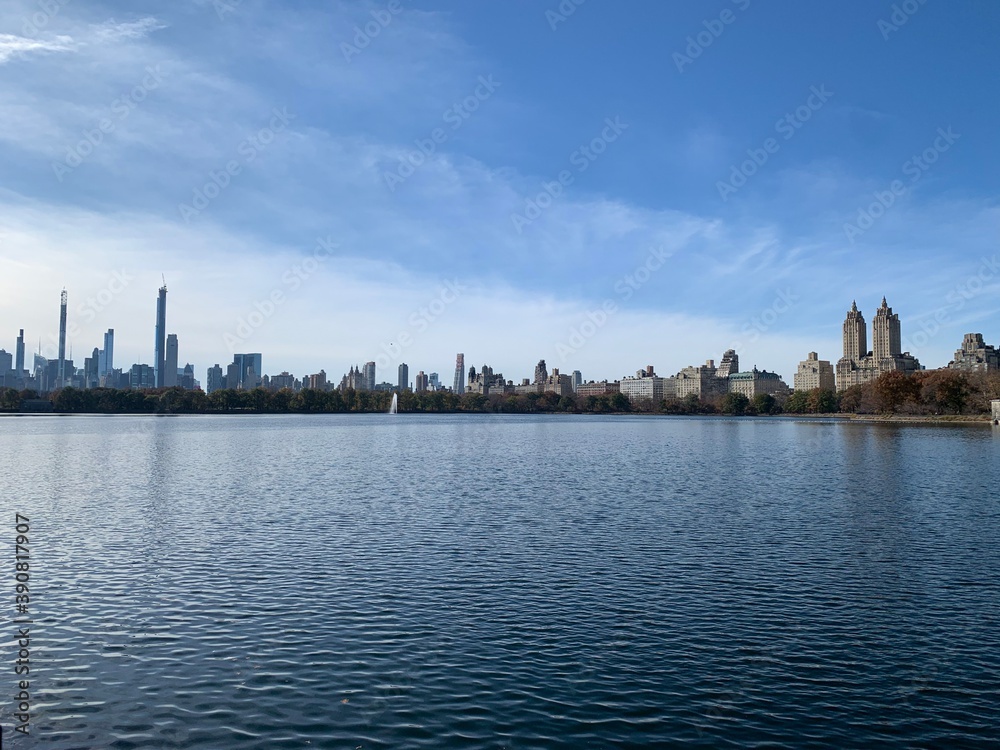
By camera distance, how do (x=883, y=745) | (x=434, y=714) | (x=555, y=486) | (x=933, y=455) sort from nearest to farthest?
(x=883, y=745), (x=434, y=714), (x=555, y=486), (x=933, y=455)

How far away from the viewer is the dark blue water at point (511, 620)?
12812mm

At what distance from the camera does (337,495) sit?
40.7 m

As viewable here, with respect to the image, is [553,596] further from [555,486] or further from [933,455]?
[933,455]

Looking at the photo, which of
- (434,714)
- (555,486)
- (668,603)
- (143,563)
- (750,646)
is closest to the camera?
(434,714)

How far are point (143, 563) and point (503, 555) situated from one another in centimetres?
1192

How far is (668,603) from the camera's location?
64.6 feet

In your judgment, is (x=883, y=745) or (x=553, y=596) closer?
(x=883, y=745)

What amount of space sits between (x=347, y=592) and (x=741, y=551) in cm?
1388

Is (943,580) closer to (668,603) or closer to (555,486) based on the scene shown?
(668,603)

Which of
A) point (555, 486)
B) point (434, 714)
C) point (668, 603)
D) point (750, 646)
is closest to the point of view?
point (434, 714)

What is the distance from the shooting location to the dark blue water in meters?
12.8

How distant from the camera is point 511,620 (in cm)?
1828

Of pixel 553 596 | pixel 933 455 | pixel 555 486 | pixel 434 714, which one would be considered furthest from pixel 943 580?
pixel 933 455

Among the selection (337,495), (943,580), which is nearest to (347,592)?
(943,580)
